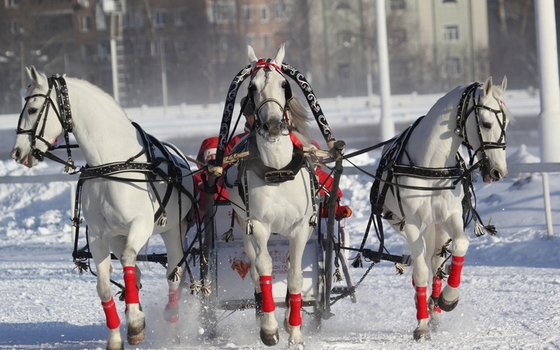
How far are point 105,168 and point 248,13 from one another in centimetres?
4187

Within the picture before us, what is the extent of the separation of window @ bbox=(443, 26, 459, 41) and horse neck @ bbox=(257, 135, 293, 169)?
139 ft

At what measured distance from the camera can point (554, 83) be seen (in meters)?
12.6

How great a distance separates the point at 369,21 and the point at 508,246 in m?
38.7

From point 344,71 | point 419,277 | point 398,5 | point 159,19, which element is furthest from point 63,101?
point 344,71

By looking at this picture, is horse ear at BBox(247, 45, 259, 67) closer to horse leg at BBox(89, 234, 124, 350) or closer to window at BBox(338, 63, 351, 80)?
horse leg at BBox(89, 234, 124, 350)

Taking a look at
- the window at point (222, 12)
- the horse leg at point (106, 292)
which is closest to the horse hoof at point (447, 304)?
the horse leg at point (106, 292)

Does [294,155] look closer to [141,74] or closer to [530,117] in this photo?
[530,117]

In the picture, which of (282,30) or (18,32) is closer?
(18,32)

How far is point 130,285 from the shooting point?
7074 millimetres

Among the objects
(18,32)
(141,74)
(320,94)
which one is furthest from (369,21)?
(18,32)

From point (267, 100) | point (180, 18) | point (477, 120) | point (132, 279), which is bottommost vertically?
point (132, 279)

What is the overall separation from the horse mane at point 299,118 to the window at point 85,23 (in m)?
40.9

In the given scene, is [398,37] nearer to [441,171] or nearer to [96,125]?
[441,171]

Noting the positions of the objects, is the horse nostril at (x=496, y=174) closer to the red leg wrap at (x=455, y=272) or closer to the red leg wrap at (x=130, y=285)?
the red leg wrap at (x=455, y=272)
